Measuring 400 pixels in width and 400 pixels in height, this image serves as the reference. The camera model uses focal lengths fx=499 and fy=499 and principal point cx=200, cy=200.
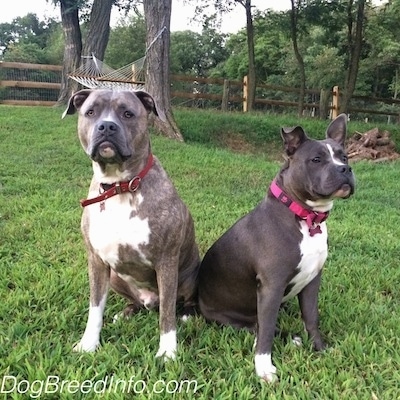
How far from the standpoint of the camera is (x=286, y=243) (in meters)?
2.64

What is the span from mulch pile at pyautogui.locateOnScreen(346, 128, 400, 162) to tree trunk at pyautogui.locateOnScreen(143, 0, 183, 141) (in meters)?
3.97

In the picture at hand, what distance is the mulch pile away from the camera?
34.9 feet

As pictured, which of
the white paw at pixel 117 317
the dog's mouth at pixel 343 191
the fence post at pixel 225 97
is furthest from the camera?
the fence post at pixel 225 97

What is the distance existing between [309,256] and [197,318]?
0.90 metres

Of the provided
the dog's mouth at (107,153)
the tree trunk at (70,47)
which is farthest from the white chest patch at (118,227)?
the tree trunk at (70,47)

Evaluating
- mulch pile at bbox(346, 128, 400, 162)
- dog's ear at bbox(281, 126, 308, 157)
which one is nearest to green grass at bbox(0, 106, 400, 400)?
dog's ear at bbox(281, 126, 308, 157)

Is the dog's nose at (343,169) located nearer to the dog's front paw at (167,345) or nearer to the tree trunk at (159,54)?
the dog's front paw at (167,345)

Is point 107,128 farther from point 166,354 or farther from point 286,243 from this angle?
point 166,354

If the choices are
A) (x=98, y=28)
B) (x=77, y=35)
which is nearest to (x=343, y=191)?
(x=98, y=28)

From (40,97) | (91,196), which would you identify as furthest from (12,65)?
(91,196)

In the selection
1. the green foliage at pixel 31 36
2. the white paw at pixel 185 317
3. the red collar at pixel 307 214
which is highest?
the green foliage at pixel 31 36

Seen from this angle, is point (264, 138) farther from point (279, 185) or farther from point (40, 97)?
point (279, 185)

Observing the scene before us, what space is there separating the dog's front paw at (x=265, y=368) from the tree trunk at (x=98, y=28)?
11154mm

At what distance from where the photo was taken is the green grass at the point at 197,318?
2465 mm
